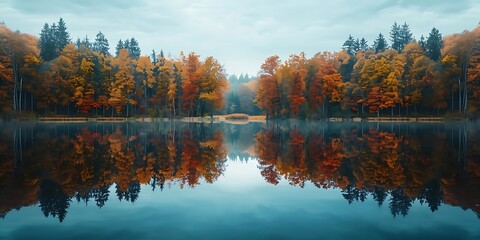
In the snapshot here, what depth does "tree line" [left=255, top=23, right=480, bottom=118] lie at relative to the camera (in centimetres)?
6378

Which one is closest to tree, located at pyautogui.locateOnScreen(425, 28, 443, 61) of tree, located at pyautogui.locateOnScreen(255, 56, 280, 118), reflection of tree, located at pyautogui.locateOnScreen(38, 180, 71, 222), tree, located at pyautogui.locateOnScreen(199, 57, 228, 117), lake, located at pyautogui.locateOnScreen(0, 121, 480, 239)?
tree, located at pyautogui.locateOnScreen(255, 56, 280, 118)

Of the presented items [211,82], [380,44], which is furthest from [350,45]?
[211,82]

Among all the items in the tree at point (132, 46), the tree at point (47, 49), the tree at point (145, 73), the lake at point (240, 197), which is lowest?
the lake at point (240, 197)

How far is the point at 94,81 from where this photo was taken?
6975 cm

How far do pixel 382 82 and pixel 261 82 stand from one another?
22.6m

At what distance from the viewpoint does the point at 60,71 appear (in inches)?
2680

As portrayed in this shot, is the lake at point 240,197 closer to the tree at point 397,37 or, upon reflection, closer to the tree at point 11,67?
the tree at point 11,67

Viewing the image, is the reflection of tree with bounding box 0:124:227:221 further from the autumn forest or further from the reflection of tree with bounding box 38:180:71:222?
the autumn forest

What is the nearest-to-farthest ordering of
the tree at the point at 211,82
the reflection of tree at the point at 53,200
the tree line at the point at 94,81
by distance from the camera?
1. the reflection of tree at the point at 53,200
2. the tree line at the point at 94,81
3. the tree at the point at 211,82

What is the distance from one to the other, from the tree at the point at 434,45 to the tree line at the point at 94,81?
42.4 metres

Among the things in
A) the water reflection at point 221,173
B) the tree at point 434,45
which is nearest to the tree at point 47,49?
the water reflection at point 221,173

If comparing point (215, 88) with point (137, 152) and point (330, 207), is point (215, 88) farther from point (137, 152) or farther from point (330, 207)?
point (330, 207)

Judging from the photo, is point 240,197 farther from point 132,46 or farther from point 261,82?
point 132,46

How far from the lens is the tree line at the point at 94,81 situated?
63188 millimetres
